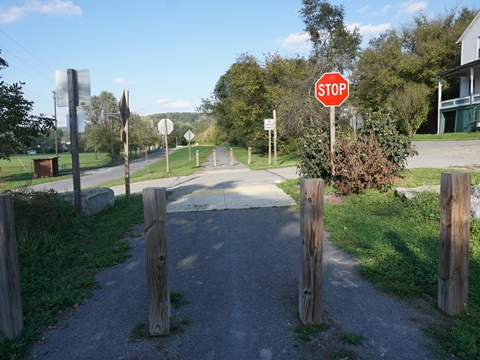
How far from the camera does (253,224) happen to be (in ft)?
21.4

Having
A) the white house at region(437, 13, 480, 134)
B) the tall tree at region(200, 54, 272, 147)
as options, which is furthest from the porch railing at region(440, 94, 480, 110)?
the tall tree at region(200, 54, 272, 147)

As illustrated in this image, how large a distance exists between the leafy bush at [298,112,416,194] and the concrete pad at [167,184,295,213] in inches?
50.3

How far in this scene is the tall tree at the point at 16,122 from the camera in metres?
7.39

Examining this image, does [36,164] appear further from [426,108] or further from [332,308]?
[426,108]

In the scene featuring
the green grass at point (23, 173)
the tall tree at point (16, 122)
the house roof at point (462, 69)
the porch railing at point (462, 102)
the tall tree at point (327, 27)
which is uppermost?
the tall tree at point (327, 27)

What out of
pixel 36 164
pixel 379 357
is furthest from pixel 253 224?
pixel 36 164

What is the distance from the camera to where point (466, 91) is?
106 ft

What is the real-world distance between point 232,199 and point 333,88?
3.63 meters

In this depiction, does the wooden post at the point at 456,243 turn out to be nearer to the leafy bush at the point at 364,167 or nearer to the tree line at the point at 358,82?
the leafy bush at the point at 364,167

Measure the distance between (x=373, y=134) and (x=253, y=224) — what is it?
3.56 meters

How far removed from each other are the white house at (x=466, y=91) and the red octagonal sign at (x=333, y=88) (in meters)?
23.4

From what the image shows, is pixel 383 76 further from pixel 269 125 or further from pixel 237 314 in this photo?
pixel 237 314

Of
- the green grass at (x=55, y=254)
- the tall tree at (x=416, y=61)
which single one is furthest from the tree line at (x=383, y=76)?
the green grass at (x=55, y=254)

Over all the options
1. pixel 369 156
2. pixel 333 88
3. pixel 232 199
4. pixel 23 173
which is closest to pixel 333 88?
pixel 333 88
